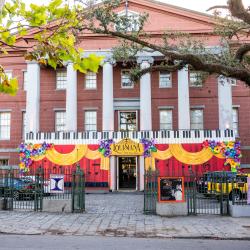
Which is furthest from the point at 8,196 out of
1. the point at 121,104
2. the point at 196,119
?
the point at 196,119

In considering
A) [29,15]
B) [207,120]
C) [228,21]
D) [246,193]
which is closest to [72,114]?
[207,120]

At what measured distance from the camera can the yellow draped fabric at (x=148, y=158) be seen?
27.9 meters

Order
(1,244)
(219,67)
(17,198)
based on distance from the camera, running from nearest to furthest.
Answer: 1. (1,244)
2. (219,67)
3. (17,198)

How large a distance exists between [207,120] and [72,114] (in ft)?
35.4

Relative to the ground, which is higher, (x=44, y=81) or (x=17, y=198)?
(x=44, y=81)

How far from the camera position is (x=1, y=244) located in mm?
10039

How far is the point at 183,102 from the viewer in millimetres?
29797

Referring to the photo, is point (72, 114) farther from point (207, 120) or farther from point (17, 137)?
point (207, 120)

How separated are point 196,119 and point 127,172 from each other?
7.24 meters

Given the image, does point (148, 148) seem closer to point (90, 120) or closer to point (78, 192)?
point (90, 120)

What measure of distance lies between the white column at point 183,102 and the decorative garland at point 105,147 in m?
5.57

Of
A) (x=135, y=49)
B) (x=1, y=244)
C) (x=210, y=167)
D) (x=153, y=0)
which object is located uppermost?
(x=153, y=0)

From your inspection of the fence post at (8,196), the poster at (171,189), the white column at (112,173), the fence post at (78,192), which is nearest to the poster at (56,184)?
the fence post at (78,192)

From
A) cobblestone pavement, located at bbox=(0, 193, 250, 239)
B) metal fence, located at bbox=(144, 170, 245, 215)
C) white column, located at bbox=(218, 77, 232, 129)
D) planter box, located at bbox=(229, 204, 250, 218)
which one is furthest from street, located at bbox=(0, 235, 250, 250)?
white column, located at bbox=(218, 77, 232, 129)
